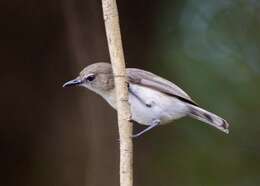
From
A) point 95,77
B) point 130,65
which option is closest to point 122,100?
point 95,77

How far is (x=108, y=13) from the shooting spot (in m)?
0.60

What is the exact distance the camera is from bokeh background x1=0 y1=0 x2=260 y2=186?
3.63 ft

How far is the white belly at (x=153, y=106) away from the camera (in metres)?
0.68

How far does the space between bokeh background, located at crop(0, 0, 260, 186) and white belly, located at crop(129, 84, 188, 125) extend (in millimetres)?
280

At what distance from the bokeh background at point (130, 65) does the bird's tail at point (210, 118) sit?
29cm

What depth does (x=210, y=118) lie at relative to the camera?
0.67 metres

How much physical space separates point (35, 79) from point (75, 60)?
0.10m

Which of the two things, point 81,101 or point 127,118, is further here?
point 81,101

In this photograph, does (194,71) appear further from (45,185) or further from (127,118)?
(127,118)

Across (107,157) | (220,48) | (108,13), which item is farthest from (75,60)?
(108,13)

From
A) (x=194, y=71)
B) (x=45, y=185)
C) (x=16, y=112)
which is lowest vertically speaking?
(x=45, y=185)

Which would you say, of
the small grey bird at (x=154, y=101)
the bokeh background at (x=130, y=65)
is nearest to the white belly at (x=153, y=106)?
the small grey bird at (x=154, y=101)

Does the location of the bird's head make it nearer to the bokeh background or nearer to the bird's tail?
the bird's tail

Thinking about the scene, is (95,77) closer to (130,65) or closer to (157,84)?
(157,84)
